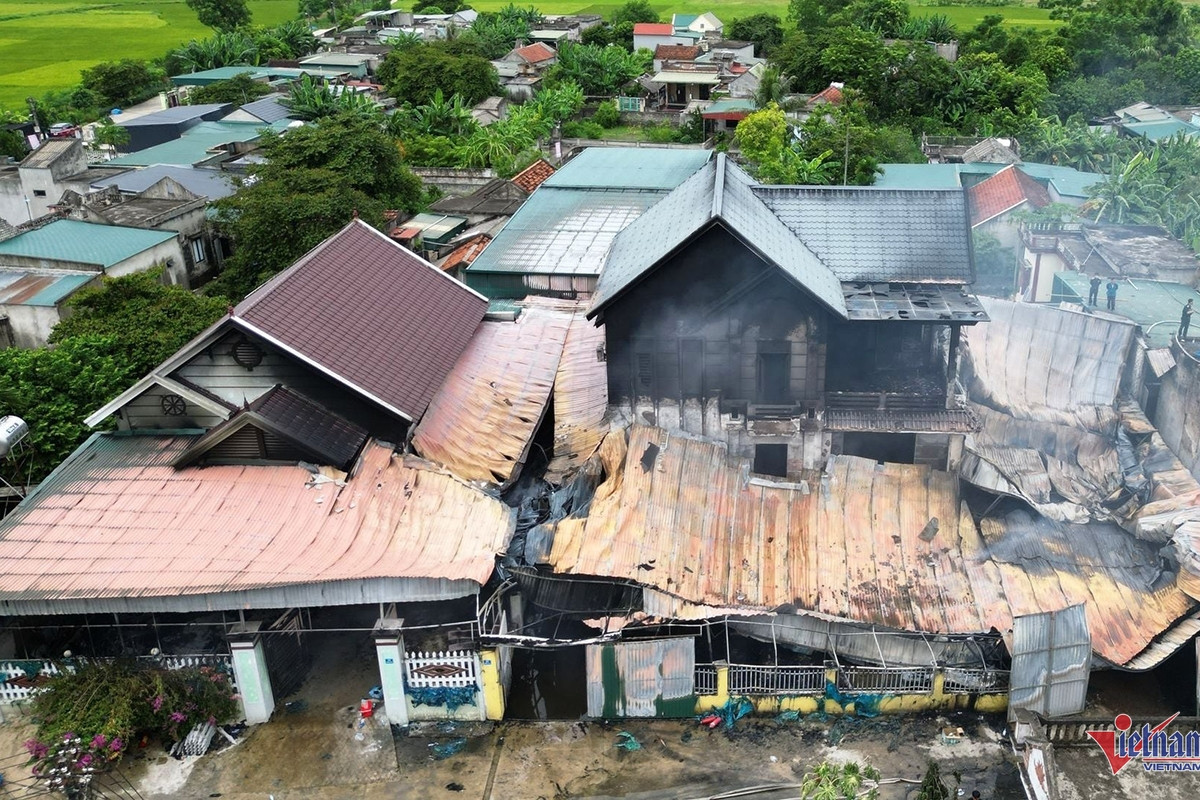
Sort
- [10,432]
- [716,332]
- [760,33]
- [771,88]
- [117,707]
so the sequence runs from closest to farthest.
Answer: [117,707]
[10,432]
[716,332]
[771,88]
[760,33]

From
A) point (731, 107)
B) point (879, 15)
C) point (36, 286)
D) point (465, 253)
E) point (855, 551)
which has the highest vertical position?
point (879, 15)

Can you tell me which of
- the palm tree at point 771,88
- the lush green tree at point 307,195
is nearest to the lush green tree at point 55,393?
the lush green tree at point 307,195

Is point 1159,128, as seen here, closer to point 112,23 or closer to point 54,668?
point 54,668

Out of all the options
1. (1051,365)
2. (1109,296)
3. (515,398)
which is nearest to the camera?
(1051,365)

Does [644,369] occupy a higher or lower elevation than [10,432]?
higher

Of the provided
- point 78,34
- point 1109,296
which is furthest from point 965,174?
point 78,34

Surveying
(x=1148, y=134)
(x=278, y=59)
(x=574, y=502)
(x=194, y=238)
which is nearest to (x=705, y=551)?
(x=574, y=502)

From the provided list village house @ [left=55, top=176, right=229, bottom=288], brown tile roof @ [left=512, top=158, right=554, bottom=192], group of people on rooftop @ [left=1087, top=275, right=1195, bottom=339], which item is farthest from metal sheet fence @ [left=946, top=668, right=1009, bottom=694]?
village house @ [left=55, top=176, right=229, bottom=288]
